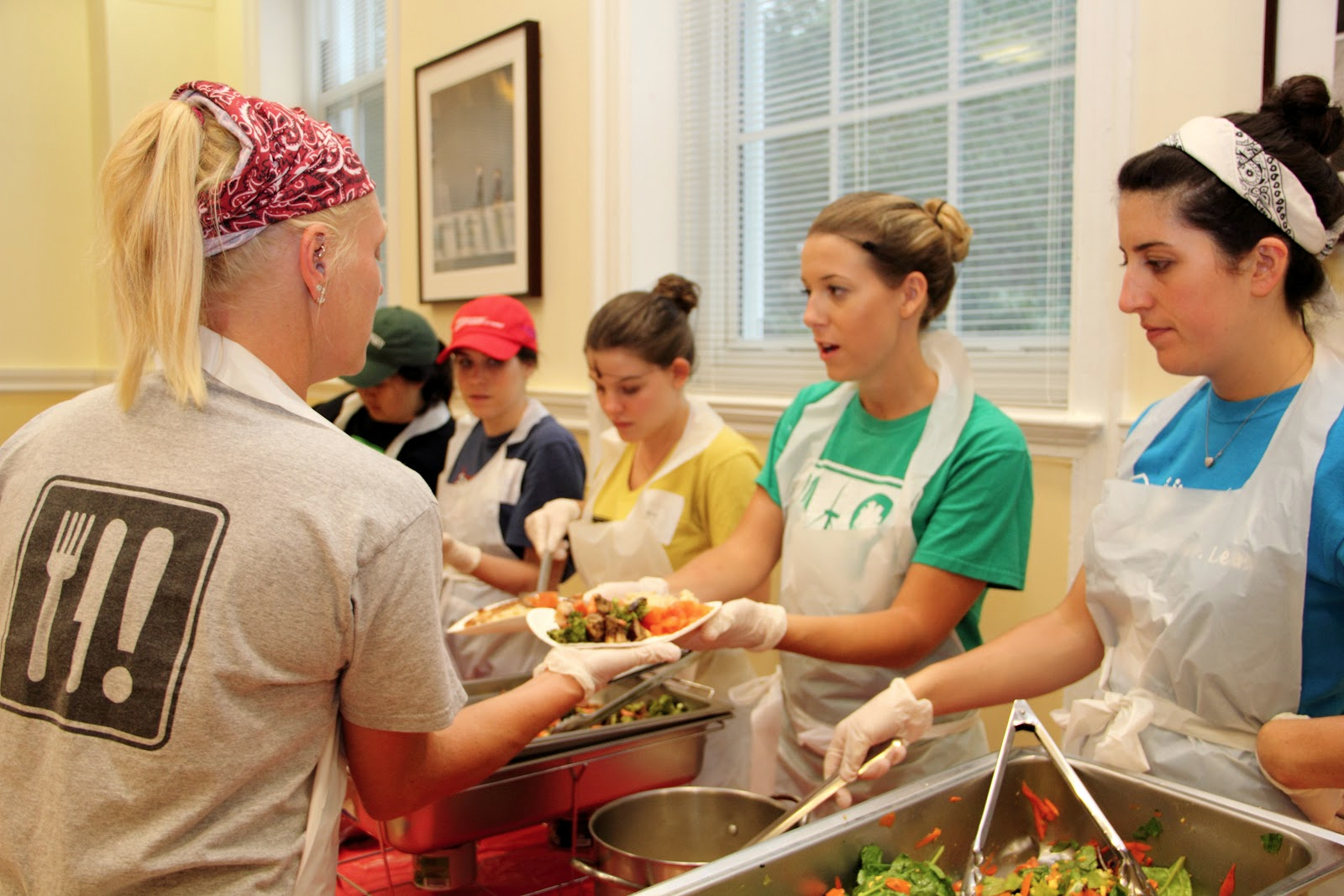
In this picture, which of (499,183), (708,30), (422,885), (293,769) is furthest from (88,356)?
A: (293,769)

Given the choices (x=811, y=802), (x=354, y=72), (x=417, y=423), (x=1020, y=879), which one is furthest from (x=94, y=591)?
(x=354, y=72)

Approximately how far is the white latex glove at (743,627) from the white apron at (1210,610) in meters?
0.47

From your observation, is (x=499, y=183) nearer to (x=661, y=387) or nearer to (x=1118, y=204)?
(x=661, y=387)

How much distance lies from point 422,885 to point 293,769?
0.63 meters

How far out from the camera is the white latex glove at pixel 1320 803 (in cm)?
121

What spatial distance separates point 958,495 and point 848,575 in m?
0.24

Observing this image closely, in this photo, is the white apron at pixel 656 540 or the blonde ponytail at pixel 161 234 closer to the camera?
the blonde ponytail at pixel 161 234

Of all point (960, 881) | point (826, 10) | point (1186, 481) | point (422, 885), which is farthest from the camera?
point (826, 10)

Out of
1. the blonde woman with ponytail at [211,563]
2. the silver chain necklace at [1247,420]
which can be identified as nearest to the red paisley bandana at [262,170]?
the blonde woman with ponytail at [211,563]

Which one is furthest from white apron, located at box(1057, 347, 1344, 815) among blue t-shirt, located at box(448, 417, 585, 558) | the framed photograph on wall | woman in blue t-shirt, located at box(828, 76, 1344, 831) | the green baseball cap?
the framed photograph on wall

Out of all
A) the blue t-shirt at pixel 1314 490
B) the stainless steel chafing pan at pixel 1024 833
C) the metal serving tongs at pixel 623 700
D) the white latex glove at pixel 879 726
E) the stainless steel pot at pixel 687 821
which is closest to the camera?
the stainless steel chafing pan at pixel 1024 833

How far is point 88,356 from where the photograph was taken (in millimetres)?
5715

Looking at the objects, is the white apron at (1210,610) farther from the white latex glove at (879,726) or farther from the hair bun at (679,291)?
the hair bun at (679,291)

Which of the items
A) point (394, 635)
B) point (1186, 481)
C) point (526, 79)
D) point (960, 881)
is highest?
point (526, 79)
